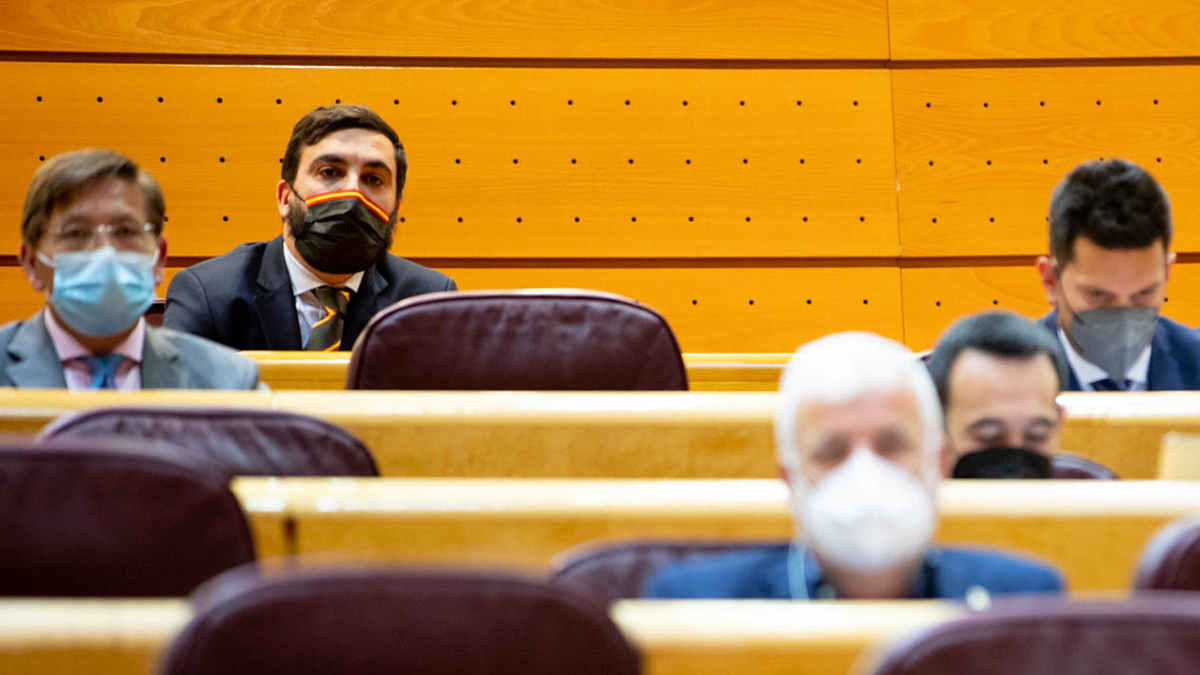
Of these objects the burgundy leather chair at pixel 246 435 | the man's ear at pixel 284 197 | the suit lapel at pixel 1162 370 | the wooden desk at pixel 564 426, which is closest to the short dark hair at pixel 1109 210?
Result: the suit lapel at pixel 1162 370

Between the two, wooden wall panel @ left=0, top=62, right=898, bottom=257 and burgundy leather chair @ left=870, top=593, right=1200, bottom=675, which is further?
wooden wall panel @ left=0, top=62, right=898, bottom=257

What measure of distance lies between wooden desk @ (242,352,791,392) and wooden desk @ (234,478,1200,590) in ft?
1.93

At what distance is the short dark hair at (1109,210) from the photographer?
1.28 metres

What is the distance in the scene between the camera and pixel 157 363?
1149 mm

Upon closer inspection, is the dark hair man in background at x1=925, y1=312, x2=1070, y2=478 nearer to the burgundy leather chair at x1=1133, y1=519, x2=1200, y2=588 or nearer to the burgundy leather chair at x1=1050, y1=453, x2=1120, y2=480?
the burgundy leather chair at x1=1050, y1=453, x2=1120, y2=480

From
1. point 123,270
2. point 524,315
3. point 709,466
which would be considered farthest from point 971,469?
point 123,270

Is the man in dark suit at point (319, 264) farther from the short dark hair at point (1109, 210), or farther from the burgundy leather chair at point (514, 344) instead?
the short dark hair at point (1109, 210)

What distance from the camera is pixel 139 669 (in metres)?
0.56

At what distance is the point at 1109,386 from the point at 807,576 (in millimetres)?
780

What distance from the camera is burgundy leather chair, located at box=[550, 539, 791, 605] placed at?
0.65 metres

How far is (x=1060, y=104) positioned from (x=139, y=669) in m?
2.35

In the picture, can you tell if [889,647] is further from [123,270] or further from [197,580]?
[123,270]

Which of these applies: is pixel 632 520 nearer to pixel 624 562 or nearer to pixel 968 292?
pixel 624 562

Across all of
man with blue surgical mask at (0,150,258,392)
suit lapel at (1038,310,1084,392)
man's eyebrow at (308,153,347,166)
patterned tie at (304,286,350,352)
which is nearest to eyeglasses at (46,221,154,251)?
man with blue surgical mask at (0,150,258,392)
